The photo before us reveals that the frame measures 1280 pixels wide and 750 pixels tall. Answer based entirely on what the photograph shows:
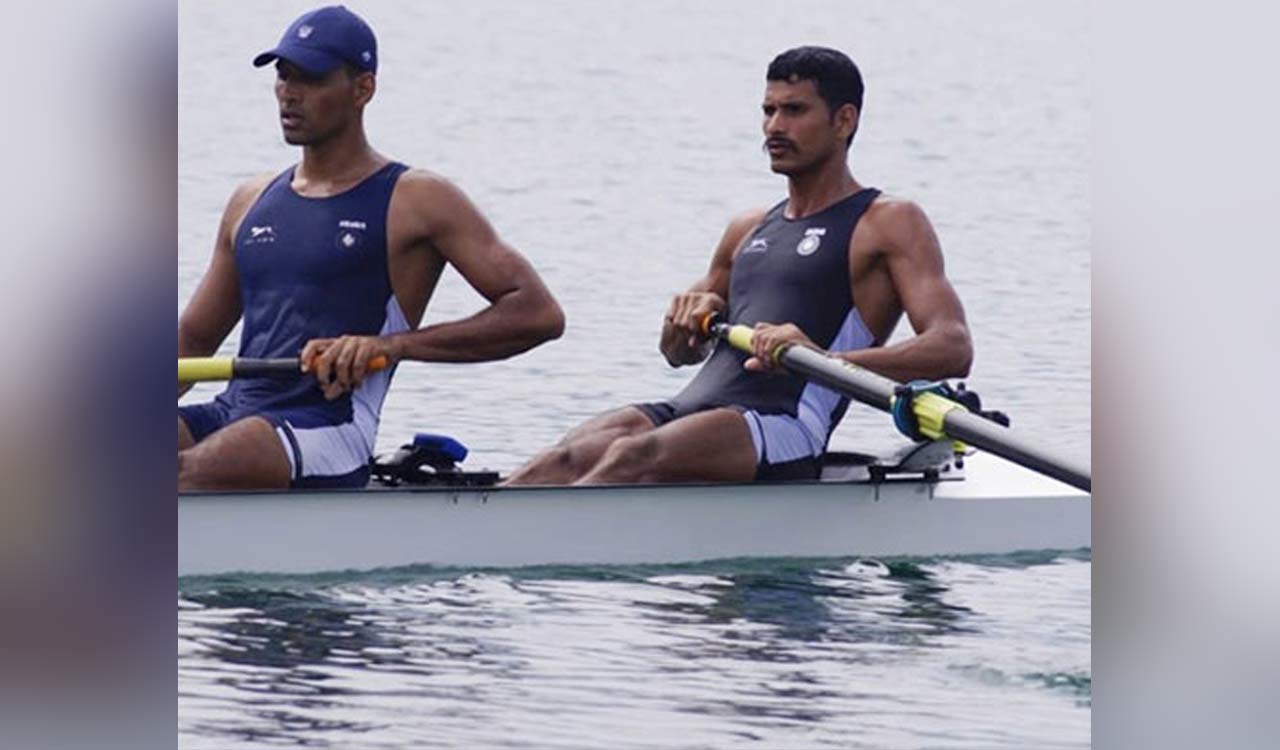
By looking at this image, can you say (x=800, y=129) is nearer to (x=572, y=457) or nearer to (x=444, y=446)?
(x=572, y=457)

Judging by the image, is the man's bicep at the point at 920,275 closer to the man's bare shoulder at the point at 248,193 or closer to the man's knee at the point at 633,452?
the man's knee at the point at 633,452

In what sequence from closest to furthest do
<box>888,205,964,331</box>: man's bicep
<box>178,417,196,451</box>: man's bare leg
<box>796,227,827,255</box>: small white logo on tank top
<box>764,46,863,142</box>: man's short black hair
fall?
<box>178,417,196,451</box>: man's bare leg, <box>888,205,964,331</box>: man's bicep, <box>796,227,827,255</box>: small white logo on tank top, <box>764,46,863,142</box>: man's short black hair

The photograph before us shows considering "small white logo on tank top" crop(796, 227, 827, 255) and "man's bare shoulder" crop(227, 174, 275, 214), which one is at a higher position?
"man's bare shoulder" crop(227, 174, 275, 214)

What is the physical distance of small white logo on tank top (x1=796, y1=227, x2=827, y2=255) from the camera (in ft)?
21.8

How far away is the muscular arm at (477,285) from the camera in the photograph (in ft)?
20.0

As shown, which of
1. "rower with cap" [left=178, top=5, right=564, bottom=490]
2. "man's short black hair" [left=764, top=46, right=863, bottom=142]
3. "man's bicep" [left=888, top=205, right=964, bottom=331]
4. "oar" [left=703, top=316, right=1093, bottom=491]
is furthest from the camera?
"man's short black hair" [left=764, top=46, right=863, bottom=142]

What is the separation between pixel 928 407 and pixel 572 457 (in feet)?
3.73

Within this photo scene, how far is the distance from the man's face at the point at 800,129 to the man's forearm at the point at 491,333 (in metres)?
0.96

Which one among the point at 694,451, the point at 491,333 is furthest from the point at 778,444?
the point at 491,333

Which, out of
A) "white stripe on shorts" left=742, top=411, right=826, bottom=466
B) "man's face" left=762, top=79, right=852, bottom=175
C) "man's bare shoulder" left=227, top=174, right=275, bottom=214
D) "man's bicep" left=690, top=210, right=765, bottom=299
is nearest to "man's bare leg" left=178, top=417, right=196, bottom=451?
"man's bare shoulder" left=227, top=174, right=275, bottom=214

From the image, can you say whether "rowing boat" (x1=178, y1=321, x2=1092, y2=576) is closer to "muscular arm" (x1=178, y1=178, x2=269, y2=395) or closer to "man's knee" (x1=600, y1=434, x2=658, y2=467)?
"man's knee" (x1=600, y1=434, x2=658, y2=467)

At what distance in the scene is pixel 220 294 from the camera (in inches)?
246

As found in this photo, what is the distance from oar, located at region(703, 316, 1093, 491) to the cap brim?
1.26 metres
